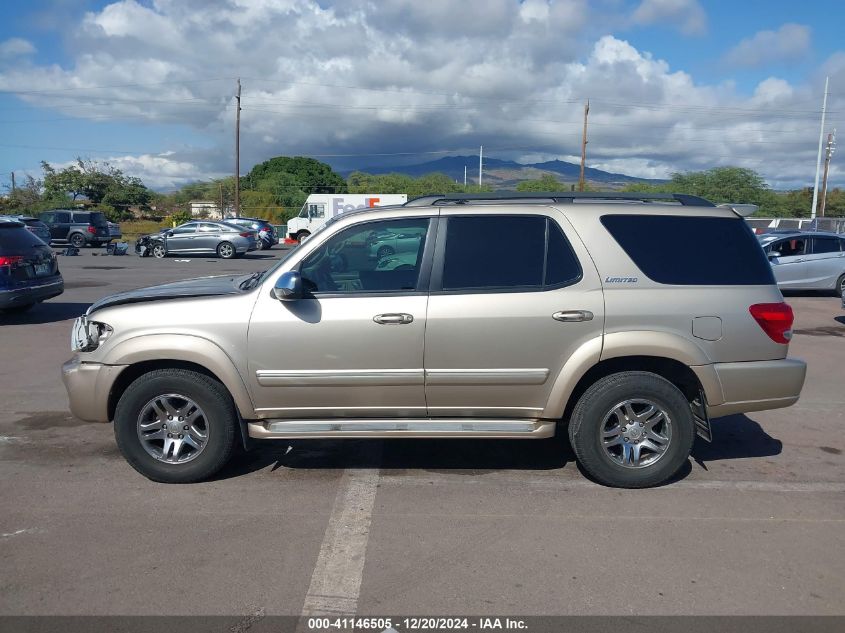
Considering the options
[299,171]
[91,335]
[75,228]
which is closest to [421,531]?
[91,335]

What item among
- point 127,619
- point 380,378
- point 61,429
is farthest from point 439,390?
point 61,429

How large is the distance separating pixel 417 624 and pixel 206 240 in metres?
28.2

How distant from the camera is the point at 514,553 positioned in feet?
13.6

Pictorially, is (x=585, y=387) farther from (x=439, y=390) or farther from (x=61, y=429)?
(x=61, y=429)

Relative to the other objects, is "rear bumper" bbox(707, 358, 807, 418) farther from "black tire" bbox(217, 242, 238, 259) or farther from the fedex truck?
the fedex truck

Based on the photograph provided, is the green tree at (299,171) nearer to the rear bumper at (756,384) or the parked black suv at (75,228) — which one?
the parked black suv at (75,228)

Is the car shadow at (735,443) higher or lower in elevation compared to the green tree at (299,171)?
lower

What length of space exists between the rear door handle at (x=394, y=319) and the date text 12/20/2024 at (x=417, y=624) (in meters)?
1.97

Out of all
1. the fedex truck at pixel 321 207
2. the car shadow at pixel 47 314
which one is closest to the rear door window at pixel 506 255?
the car shadow at pixel 47 314

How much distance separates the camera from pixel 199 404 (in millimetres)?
5035

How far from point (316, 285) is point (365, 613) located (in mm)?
2279

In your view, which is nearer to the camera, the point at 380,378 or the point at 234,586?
the point at 234,586

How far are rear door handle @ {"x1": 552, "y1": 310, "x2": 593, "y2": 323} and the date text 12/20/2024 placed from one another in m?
2.07

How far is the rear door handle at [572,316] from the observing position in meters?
4.91
